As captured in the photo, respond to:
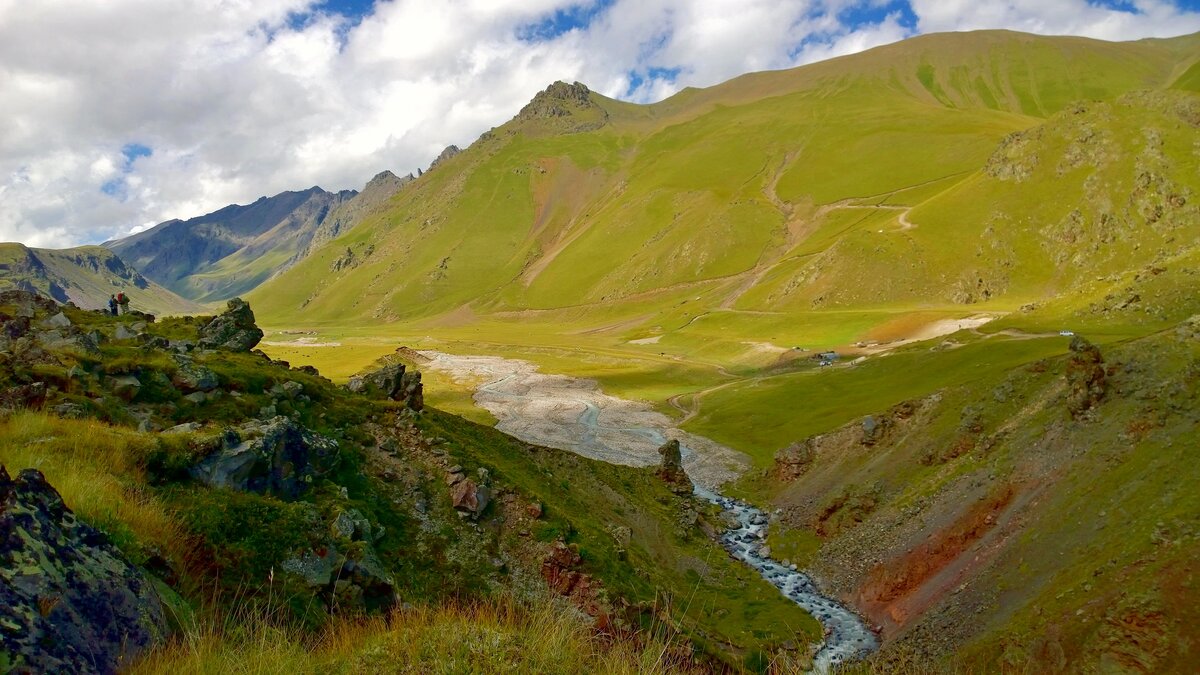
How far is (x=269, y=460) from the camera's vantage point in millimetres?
21125

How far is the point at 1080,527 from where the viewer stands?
30.9m

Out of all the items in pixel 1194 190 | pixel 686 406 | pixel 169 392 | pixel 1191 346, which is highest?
pixel 1194 190

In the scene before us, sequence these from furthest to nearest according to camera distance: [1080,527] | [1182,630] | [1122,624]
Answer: [1080,527] → [1122,624] → [1182,630]

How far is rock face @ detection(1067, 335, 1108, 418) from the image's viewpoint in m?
39.3

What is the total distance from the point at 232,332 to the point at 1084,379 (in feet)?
178

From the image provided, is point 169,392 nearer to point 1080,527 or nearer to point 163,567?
→ point 163,567

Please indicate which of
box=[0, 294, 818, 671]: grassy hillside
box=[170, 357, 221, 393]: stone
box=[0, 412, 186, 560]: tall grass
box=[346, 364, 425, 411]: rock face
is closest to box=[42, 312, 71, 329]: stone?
box=[0, 294, 818, 671]: grassy hillside

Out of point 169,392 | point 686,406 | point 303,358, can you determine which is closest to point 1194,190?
point 686,406

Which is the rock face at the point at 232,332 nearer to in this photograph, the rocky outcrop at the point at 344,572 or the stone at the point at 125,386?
the stone at the point at 125,386

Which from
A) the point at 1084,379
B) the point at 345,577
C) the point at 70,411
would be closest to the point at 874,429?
the point at 1084,379

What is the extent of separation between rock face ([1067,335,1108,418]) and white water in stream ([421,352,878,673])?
18.6 meters

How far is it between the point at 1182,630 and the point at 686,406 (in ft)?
287

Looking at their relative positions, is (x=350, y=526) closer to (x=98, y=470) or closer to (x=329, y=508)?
(x=329, y=508)

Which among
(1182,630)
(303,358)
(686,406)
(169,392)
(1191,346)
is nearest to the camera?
(1182,630)
